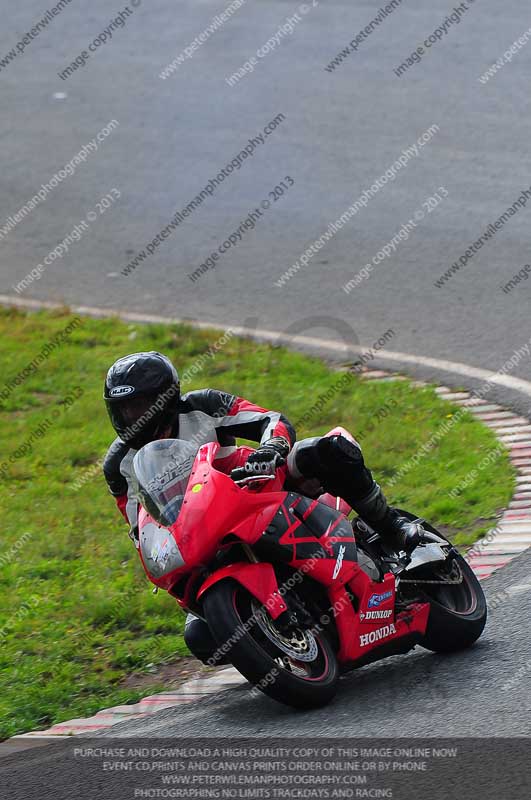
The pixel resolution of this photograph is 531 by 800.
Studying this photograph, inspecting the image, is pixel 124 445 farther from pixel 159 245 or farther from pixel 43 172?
pixel 43 172

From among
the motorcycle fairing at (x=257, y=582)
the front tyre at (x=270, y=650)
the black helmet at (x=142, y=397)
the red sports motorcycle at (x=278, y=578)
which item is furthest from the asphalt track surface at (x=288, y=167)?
the black helmet at (x=142, y=397)

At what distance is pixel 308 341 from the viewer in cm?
1072

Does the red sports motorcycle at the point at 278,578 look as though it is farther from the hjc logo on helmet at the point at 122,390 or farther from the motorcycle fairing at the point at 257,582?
the hjc logo on helmet at the point at 122,390

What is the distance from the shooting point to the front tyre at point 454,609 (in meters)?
5.42

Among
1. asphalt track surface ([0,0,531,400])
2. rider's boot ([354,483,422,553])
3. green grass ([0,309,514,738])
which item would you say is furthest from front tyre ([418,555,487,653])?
asphalt track surface ([0,0,531,400])

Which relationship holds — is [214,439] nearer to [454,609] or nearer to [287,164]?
[454,609]

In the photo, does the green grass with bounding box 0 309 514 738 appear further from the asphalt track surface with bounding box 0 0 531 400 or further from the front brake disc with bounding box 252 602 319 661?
the front brake disc with bounding box 252 602 319 661

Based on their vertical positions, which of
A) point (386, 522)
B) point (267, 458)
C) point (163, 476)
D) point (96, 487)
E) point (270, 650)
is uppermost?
point (267, 458)

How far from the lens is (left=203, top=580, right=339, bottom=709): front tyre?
15.4 feet

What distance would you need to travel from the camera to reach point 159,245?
1295cm

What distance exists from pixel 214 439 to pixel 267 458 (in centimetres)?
60

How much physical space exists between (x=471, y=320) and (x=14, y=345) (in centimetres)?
440

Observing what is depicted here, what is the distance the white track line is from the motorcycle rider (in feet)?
11.6

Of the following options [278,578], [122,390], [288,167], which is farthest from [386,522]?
[288,167]
